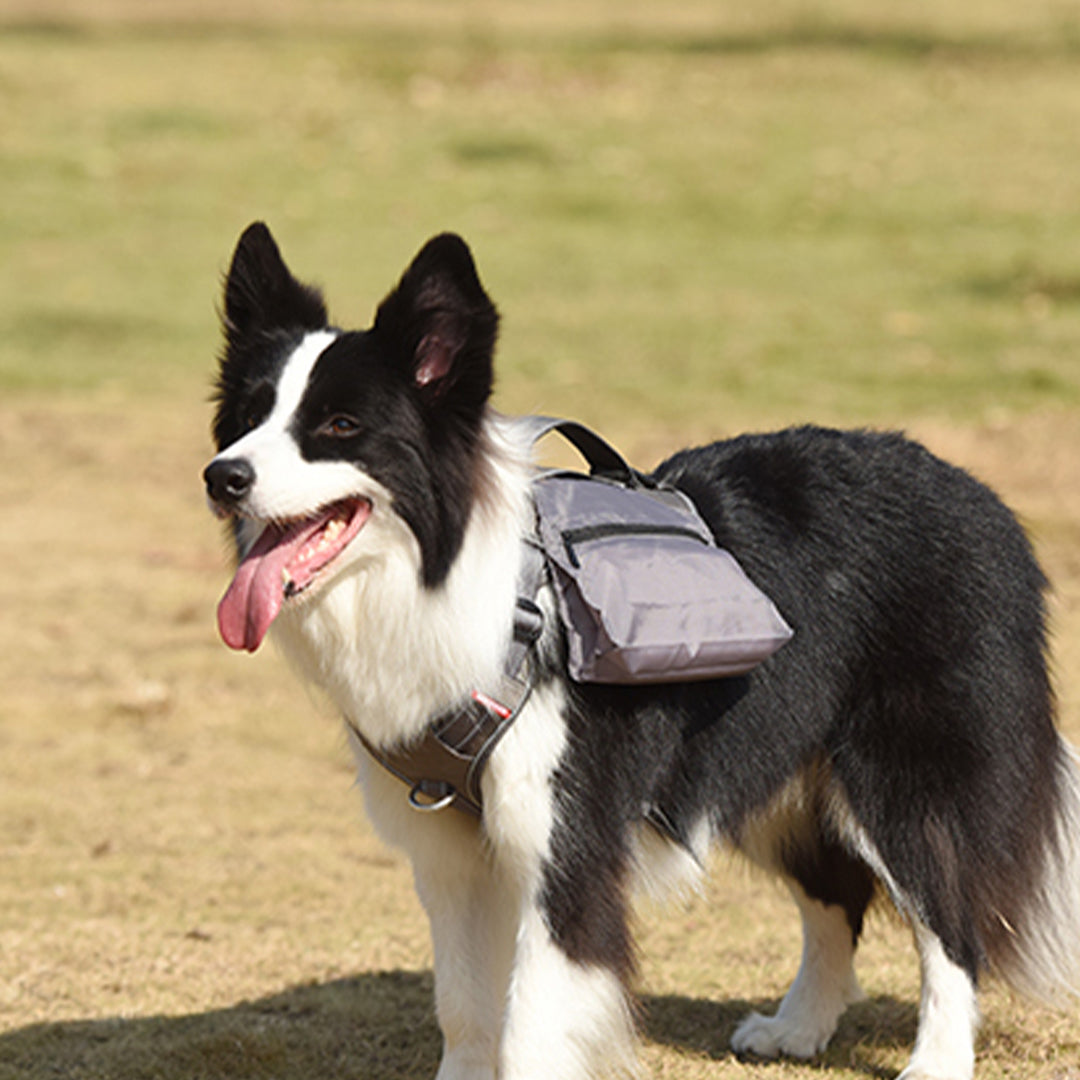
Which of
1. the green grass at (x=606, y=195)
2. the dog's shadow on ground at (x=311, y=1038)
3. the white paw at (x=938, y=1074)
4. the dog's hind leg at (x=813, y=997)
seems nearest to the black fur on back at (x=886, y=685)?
the white paw at (x=938, y=1074)

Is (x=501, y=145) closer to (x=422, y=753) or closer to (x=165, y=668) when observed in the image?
(x=165, y=668)

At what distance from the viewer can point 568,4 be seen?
95.2 ft

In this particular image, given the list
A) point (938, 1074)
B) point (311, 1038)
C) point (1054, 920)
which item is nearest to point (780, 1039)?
point (938, 1074)

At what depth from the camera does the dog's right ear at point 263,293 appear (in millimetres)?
3674

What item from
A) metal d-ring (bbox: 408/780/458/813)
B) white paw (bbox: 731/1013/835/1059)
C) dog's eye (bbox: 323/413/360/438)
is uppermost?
dog's eye (bbox: 323/413/360/438)

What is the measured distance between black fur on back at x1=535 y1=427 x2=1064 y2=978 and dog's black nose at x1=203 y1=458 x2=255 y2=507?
3.54 feet

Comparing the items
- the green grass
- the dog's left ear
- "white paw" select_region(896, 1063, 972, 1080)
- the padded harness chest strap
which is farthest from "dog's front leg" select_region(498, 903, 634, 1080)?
the green grass

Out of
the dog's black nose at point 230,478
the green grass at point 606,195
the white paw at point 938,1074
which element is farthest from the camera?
the green grass at point 606,195

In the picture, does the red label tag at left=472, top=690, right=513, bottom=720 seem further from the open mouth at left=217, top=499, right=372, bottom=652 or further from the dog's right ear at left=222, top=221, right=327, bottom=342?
the dog's right ear at left=222, top=221, right=327, bottom=342

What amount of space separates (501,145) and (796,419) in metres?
9.39

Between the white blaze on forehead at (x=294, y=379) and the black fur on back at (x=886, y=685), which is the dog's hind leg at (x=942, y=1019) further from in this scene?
the white blaze on forehead at (x=294, y=379)

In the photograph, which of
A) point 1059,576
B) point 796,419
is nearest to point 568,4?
point 796,419

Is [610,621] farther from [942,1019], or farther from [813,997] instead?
[813,997]

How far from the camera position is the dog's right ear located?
145 inches
